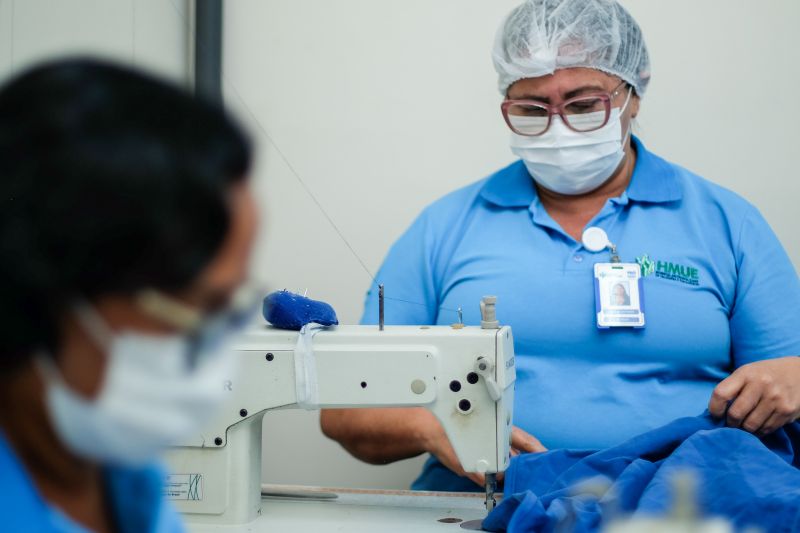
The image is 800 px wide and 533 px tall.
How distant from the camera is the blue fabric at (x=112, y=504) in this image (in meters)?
0.67

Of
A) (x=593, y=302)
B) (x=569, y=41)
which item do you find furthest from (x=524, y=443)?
(x=569, y=41)

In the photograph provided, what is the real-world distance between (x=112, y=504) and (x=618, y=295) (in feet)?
4.34

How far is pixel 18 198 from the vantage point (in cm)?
58

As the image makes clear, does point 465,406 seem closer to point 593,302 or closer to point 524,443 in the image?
point 524,443

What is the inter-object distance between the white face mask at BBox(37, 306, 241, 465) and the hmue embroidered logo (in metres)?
1.44

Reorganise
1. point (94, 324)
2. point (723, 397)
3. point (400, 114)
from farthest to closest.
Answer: point (400, 114)
point (723, 397)
point (94, 324)

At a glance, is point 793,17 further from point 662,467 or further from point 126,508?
point 126,508

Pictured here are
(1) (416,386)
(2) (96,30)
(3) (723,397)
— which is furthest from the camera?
(2) (96,30)

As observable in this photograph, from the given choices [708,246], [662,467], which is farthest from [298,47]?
[662,467]

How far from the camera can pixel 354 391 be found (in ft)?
4.90

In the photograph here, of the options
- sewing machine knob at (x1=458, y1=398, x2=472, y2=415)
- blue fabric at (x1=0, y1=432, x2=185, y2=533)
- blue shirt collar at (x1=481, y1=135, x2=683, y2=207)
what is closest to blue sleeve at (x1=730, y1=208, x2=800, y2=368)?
blue shirt collar at (x1=481, y1=135, x2=683, y2=207)

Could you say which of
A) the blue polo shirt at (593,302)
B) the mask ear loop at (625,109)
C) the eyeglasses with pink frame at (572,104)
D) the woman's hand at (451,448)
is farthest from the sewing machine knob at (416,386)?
the mask ear loop at (625,109)

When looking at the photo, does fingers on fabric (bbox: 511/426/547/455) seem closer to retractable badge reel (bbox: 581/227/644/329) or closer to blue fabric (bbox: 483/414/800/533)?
blue fabric (bbox: 483/414/800/533)

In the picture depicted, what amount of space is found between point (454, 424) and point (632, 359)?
1.87ft
